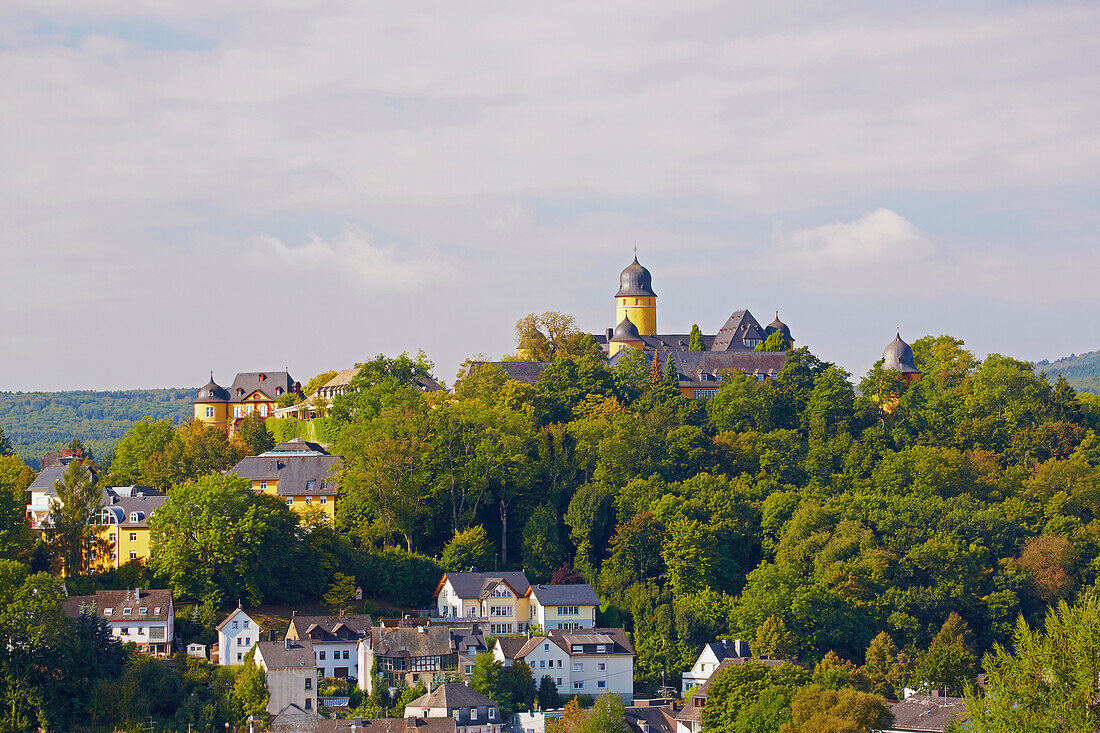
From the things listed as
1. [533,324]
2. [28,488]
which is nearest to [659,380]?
[533,324]

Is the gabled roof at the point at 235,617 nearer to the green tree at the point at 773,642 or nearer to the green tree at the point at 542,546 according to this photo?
the green tree at the point at 542,546

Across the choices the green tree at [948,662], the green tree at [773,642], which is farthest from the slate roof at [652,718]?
the green tree at [948,662]

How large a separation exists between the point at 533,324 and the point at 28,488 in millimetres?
31932

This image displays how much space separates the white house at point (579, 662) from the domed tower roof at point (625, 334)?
113ft

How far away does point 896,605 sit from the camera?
73125 mm

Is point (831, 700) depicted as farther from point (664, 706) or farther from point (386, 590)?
point (386, 590)

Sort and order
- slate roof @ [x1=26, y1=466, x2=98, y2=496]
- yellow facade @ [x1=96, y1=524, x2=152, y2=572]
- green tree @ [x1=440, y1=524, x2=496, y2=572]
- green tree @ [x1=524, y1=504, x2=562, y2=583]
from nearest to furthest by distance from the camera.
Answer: yellow facade @ [x1=96, y1=524, x2=152, y2=572]
green tree @ [x1=440, y1=524, x2=496, y2=572]
green tree @ [x1=524, y1=504, x2=562, y2=583]
slate roof @ [x1=26, y1=466, x2=98, y2=496]

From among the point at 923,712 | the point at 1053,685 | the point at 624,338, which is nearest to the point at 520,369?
the point at 624,338

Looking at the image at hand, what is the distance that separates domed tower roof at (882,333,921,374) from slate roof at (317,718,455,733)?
157 ft

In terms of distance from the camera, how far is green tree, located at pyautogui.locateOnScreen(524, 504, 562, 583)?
7794cm

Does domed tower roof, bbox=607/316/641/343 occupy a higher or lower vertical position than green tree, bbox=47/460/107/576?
higher

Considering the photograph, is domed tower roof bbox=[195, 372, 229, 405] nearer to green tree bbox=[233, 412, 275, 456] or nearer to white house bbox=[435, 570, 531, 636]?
green tree bbox=[233, 412, 275, 456]

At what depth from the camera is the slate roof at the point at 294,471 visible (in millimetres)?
80250

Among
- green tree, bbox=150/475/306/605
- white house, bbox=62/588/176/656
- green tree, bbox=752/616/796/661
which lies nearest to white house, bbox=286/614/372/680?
green tree, bbox=150/475/306/605
